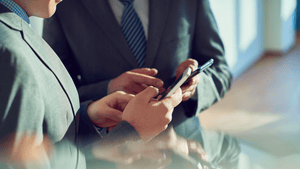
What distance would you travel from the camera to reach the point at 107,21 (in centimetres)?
62

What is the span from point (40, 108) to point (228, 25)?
220cm

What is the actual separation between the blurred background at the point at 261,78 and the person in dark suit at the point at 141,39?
10 centimetres

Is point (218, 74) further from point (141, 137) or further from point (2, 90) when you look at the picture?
point (2, 90)

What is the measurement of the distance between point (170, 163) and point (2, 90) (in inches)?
9.0

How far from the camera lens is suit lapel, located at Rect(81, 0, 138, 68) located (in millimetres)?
612

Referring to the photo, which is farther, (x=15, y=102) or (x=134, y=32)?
(x=134, y=32)

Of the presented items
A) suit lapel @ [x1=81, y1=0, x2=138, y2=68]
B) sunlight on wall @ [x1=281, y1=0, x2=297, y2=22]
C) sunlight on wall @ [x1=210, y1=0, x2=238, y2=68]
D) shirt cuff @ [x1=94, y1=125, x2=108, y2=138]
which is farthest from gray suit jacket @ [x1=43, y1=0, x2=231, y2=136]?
sunlight on wall @ [x1=281, y1=0, x2=297, y2=22]

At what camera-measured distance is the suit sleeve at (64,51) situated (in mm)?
574

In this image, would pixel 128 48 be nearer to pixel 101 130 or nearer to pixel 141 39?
pixel 141 39

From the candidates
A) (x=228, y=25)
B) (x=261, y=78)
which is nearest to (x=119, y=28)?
(x=228, y=25)

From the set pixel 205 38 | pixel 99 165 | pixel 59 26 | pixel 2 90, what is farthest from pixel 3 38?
pixel 205 38

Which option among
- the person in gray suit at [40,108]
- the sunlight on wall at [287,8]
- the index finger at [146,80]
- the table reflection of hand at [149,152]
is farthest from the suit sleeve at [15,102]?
the sunlight on wall at [287,8]

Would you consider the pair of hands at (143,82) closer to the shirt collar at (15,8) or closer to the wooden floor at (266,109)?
the wooden floor at (266,109)

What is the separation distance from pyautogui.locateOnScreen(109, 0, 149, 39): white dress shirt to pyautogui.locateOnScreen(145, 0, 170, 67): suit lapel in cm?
2
